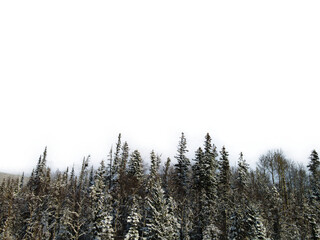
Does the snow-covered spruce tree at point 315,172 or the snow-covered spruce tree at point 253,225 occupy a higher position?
the snow-covered spruce tree at point 315,172

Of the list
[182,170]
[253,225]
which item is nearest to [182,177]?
[182,170]

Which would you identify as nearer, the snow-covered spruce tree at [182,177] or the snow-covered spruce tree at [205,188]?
the snow-covered spruce tree at [205,188]

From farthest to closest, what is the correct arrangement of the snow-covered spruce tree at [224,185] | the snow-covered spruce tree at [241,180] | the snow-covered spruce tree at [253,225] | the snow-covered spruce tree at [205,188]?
the snow-covered spruce tree at [241,180]
the snow-covered spruce tree at [224,185]
the snow-covered spruce tree at [205,188]
the snow-covered spruce tree at [253,225]

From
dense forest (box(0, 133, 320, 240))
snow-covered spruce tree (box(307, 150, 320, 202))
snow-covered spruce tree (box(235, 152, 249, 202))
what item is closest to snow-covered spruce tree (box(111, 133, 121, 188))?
dense forest (box(0, 133, 320, 240))

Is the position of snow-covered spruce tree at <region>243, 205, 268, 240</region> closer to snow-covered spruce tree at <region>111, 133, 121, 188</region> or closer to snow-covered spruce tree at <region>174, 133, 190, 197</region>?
snow-covered spruce tree at <region>174, 133, 190, 197</region>

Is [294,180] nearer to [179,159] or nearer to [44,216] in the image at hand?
[179,159]

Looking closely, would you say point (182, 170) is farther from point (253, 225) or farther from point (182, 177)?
point (253, 225)

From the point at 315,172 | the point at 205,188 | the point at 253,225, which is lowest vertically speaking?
the point at 253,225

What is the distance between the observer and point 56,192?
1993 inches

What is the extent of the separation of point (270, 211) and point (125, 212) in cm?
2261

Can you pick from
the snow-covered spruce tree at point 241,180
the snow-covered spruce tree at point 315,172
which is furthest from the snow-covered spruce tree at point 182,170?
the snow-covered spruce tree at point 315,172

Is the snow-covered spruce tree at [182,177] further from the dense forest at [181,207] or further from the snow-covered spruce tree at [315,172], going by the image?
the snow-covered spruce tree at [315,172]

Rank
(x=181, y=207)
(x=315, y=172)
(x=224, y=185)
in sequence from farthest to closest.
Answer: (x=315, y=172), (x=224, y=185), (x=181, y=207)

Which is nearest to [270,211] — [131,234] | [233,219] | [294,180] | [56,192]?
[233,219]
